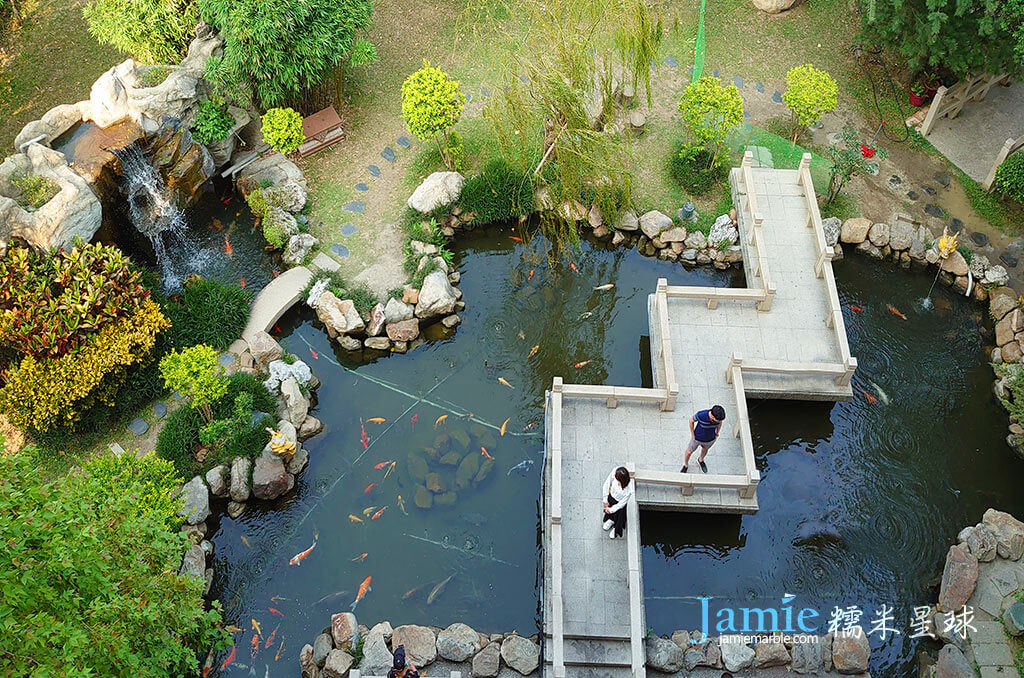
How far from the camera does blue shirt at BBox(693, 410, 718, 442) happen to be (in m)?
14.3

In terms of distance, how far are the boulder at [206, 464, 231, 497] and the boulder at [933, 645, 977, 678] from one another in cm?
1281

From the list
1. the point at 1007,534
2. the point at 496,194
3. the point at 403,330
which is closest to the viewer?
the point at 1007,534

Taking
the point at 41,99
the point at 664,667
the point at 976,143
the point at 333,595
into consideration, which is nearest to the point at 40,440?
the point at 333,595

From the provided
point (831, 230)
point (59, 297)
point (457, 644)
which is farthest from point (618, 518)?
point (59, 297)

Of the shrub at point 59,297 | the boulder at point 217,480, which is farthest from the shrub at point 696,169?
the shrub at point 59,297

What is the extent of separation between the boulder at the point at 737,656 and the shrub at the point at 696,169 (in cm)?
1076

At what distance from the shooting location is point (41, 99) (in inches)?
842

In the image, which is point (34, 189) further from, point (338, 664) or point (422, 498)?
point (338, 664)

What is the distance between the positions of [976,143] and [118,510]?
20.9 m

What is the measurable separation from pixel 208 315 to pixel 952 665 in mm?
15290

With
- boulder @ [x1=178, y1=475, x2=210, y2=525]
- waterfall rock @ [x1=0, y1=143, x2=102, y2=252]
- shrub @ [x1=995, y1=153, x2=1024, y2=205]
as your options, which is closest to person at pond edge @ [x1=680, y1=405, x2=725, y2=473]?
boulder @ [x1=178, y1=475, x2=210, y2=525]

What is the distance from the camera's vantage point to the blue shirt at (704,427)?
14.3 m

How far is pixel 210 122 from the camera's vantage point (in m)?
19.7

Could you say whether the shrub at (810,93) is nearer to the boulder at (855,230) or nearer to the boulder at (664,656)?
the boulder at (855,230)
